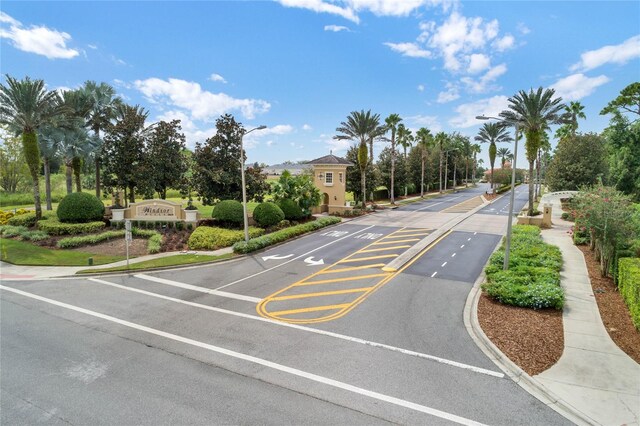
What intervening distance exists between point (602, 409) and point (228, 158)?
1292 inches

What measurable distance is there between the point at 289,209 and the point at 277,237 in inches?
291

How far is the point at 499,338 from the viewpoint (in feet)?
40.3

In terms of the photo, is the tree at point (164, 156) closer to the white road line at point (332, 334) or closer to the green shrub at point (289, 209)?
the green shrub at point (289, 209)

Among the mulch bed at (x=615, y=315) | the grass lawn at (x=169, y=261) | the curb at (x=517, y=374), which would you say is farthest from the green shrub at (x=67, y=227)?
the mulch bed at (x=615, y=315)

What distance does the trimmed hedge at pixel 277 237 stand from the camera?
84.4 feet

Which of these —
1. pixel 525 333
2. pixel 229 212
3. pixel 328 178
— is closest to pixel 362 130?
pixel 328 178

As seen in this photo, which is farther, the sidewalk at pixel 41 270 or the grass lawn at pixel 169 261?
the grass lawn at pixel 169 261

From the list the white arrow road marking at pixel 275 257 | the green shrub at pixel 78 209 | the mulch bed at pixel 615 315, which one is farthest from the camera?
the green shrub at pixel 78 209

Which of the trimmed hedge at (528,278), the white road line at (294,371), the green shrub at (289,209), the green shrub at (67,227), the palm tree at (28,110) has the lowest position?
the white road line at (294,371)

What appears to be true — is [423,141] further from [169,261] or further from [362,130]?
[169,261]

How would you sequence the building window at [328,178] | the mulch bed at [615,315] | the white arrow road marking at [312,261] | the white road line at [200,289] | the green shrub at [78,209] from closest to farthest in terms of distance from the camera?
the mulch bed at [615,315], the white road line at [200,289], the white arrow road marking at [312,261], the green shrub at [78,209], the building window at [328,178]

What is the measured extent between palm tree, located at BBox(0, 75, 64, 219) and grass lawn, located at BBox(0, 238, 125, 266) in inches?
308

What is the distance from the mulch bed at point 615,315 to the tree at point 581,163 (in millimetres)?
28089

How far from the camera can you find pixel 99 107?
38781 millimetres
